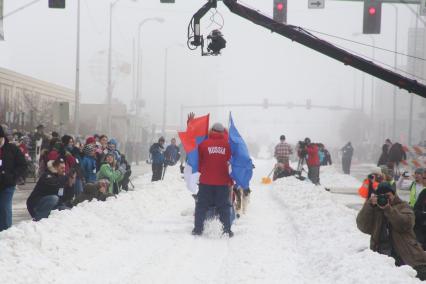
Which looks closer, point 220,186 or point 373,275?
point 373,275

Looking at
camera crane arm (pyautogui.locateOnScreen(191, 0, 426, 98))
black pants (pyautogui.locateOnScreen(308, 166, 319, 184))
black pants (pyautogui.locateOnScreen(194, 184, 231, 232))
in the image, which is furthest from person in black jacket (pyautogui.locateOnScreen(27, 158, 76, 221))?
black pants (pyautogui.locateOnScreen(308, 166, 319, 184))

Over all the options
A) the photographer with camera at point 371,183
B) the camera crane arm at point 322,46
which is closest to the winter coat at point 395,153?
the camera crane arm at point 322,46

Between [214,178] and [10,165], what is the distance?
132 inches

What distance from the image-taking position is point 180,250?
1026cm

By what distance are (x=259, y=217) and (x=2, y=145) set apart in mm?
6303

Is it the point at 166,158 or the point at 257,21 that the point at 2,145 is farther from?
the point at 166,158

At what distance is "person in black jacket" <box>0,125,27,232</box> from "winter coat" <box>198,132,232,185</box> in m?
3.07

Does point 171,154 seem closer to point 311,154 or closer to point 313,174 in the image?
point 311,154

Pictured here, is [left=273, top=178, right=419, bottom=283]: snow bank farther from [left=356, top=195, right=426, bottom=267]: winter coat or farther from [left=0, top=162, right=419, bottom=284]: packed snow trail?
[left=356, top=195, right=426, bottom=267]: winter coat

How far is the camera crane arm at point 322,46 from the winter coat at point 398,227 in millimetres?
8763

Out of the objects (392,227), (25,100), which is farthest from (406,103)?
(392,227)

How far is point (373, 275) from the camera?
7.35 m

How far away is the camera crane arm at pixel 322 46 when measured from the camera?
54.2 ft

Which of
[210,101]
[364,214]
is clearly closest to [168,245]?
[364,214]
